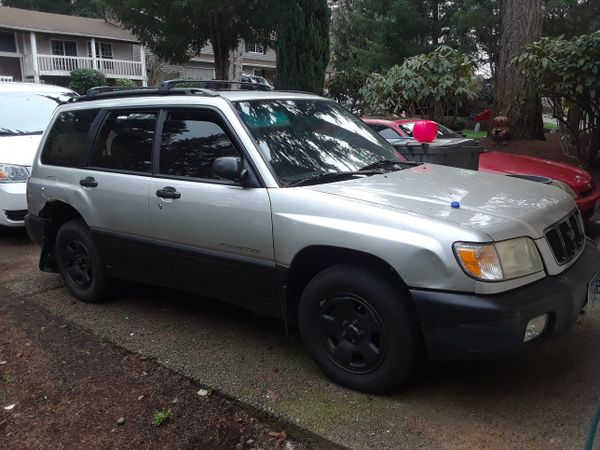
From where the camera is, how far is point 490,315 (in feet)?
8.91

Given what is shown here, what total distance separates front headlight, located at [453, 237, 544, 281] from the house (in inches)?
1294

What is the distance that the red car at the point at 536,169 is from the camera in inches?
256

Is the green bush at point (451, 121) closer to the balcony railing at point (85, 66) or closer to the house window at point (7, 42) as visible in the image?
the balcony railing at point (85, 66)

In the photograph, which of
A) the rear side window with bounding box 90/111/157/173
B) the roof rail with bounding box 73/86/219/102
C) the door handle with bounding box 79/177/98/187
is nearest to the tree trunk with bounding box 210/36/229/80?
the roof rail with bounding box 73/86/219/102

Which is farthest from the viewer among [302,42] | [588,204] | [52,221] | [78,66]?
[78,66]

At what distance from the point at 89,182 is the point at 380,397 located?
9.27ft

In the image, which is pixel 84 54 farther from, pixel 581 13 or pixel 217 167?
pixel 217 167

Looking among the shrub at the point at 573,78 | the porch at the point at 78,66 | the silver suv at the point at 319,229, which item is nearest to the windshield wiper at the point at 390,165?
the silver suv at the point at 319,229

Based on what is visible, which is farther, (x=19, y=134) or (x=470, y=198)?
(x=19, y=134)

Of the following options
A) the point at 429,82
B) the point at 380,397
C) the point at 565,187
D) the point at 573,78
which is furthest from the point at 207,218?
the point at 429,82

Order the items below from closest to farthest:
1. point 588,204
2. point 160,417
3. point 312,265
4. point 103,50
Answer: point 160,417, point 312,265, point 588,204, point 103,50

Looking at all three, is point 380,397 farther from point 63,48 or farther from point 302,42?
point 63,48

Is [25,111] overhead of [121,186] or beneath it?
overhead

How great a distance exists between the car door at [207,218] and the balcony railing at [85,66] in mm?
33616
